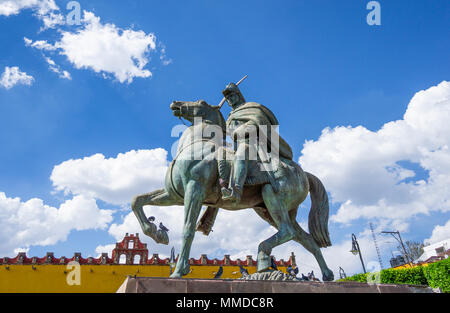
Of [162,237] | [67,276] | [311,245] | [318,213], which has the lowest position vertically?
[311,245]

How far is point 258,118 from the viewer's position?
6152 millimetres

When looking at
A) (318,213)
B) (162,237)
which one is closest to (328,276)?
(318,213)

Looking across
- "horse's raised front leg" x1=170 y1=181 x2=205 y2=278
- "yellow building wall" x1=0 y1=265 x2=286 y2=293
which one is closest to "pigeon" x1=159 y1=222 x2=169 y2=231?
"horse's raised front leg" x1=170 y1=181 x2=205 y2=278

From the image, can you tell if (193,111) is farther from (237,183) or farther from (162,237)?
(162,237)

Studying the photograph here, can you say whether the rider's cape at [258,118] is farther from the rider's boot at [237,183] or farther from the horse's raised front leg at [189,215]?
the horse's raised front leg at [189,215]

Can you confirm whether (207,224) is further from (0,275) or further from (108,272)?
(0,275)

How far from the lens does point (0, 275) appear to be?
35.7 metres

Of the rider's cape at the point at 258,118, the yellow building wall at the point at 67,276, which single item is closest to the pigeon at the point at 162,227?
the rider's cape at the point at 258,118

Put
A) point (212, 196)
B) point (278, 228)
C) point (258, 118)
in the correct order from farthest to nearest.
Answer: point (258, 118) < point (212, 196) < point (278, 228)

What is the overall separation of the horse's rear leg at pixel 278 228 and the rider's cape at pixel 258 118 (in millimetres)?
928

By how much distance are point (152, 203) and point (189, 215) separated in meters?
0.86

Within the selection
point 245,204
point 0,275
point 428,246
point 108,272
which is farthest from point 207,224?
point 428,246

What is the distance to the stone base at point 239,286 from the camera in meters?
3.78

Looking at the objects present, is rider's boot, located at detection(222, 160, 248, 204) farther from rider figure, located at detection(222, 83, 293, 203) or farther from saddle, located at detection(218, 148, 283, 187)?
saddle, located at detection(218, 148, 283, 187)
